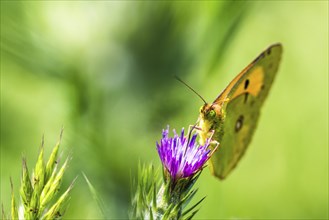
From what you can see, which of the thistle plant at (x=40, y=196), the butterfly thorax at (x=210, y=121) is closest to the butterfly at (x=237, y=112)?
the butterfly thorax at (x=210, y=121)

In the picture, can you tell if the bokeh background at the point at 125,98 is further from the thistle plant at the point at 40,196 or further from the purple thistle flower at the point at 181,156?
the thistle plant at the point at 40,196

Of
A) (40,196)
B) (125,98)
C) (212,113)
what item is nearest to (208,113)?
→ (212,113)

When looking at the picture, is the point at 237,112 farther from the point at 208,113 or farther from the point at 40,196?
the point at 40,196

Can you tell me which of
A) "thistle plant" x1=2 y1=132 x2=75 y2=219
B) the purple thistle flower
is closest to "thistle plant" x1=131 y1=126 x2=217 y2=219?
the purple thistle flower

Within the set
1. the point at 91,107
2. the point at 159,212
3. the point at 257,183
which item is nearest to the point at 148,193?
the point at 159,212

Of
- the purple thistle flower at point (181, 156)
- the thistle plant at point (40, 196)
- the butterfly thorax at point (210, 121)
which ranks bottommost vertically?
the thistle plant at point (40, 196)

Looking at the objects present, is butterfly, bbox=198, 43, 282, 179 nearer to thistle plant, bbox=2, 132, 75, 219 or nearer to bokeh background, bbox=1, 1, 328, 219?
bokeh background, bbox=1, 1, 328, 219

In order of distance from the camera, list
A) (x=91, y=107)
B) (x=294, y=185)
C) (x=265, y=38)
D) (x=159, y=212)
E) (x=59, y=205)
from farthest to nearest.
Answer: (x=265, y=38), (x=294, y=185), (x=91, y=107), (x=159, y=212), (x=59, y=205)

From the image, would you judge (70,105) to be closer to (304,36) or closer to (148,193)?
(148,193)
